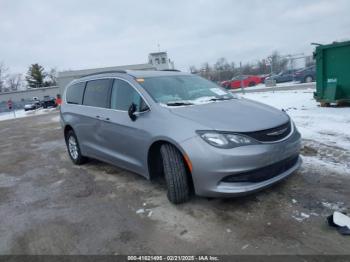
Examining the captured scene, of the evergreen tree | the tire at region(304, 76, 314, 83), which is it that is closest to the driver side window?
the tire at region(304, 76, 314, 83)

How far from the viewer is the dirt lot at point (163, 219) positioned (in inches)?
105

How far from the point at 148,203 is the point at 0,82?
84.7 meters

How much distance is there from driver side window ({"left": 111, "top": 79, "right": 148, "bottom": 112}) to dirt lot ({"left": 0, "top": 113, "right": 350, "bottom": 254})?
4.11 ft

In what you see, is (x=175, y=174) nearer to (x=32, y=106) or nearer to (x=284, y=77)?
(x=284, y=77)

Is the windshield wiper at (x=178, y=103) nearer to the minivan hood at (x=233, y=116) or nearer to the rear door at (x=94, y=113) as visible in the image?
the minivan hood at (x=233, y=116)

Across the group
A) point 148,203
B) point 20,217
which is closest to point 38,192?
point 20,217

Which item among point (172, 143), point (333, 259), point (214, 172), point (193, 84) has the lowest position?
point (333, 259)

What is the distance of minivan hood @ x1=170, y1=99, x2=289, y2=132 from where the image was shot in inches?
122

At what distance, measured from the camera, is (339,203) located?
3215mm

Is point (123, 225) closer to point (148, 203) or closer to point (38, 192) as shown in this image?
point (148, 203)

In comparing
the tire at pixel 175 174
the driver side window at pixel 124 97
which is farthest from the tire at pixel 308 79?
the tire at pixel 175 174

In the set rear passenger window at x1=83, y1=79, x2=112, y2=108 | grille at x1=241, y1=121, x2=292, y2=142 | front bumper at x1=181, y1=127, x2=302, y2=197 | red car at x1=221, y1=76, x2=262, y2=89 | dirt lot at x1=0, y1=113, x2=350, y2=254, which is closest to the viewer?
dirt lot at x1=0, y1=113, x2=350, y2=254

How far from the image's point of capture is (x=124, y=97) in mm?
4141

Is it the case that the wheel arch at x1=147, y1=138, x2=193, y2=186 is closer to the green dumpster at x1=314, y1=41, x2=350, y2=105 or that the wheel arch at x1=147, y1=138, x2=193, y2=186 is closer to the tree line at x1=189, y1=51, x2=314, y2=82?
the green dumpster at x1=314, y1=41, x2=350, y2=105
